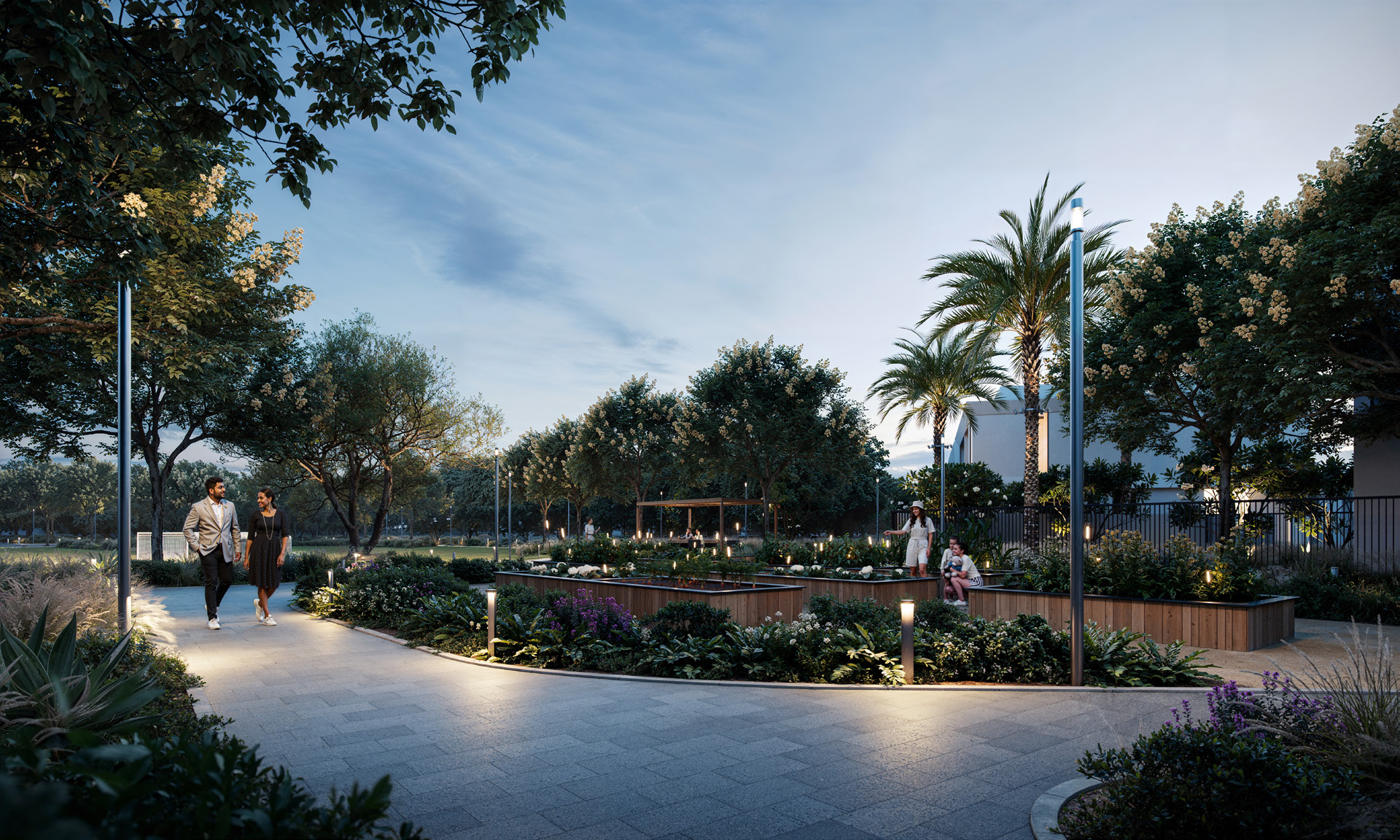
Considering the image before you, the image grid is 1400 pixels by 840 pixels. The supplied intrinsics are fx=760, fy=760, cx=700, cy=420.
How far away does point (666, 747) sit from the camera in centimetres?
524

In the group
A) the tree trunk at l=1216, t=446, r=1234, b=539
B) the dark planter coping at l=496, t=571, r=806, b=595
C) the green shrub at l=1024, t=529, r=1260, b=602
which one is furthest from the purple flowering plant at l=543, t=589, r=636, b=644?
the tree trunk at l=1216, t=446, r=1234, b=539

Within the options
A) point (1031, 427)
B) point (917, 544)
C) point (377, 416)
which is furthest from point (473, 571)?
point (1031, 427)

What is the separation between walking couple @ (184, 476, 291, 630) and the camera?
10.0m

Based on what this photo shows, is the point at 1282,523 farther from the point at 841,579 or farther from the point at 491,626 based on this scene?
the point at 491,626

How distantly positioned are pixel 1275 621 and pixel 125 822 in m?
11.9

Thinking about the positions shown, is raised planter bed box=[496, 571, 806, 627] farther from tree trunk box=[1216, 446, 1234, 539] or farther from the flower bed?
tree trunk box=[1216, 446, 1234, 539]

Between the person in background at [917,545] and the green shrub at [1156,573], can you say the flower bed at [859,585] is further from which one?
the green shrub at [1156,573]

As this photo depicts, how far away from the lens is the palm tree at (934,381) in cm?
2573

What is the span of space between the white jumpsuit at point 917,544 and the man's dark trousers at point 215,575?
10.9 m

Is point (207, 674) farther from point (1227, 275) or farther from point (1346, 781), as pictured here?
point (1227, 275)

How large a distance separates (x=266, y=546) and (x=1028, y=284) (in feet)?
53.0

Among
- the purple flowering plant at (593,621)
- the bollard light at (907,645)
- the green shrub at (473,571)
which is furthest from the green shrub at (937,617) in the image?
the green shrub at (473,571)

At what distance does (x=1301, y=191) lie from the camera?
14.6 meters

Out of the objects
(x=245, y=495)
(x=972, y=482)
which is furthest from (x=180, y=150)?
(x=245, y=495)
